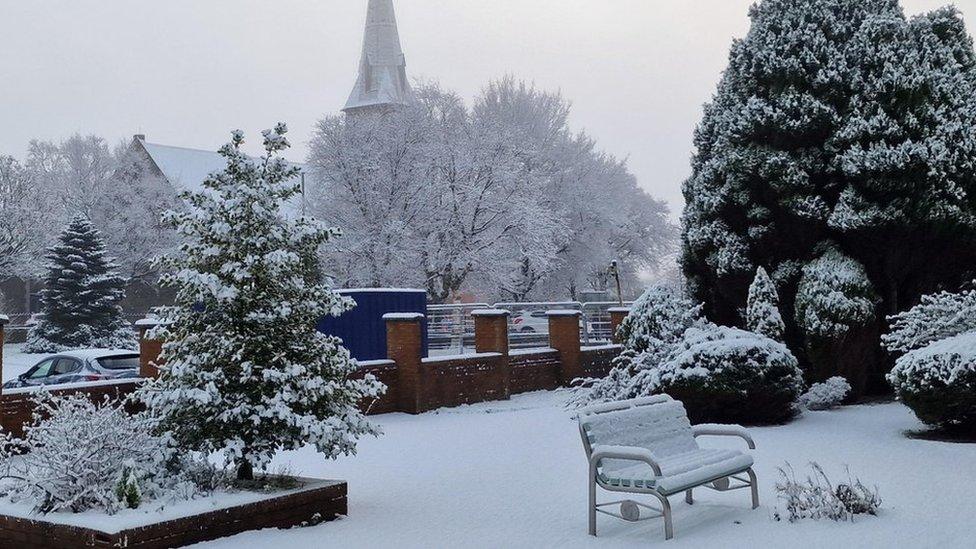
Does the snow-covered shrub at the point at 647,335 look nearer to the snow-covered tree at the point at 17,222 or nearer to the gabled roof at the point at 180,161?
the snow-covered tree at the point at 17,222

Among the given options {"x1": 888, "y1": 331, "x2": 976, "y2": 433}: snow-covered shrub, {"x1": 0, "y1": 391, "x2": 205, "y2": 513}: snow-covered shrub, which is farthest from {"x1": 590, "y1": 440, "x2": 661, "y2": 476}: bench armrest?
{"x1": 888, "y1": 331, "x2": 976, "y2": 433}: snow-covered shrub

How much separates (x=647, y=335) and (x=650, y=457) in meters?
8.77

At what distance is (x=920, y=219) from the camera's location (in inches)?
585

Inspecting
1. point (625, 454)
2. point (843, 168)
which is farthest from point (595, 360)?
point (625, 454)

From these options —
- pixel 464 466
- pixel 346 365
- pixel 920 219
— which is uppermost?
pixel 920 219

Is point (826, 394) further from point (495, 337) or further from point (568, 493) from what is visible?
point (495, 337)

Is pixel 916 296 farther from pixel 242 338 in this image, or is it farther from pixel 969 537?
pixel 242 338

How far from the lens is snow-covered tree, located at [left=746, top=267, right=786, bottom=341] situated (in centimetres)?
1420

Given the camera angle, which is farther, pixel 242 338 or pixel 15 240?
pixel 15 240

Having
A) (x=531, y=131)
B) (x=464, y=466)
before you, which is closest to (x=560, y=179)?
(x=531, y=131)

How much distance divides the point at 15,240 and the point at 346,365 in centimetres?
4012

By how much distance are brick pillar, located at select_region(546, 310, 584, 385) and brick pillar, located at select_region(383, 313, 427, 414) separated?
17.8 feet

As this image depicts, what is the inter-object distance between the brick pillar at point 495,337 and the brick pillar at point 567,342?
7.65 ft

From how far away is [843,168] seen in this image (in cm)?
1534
